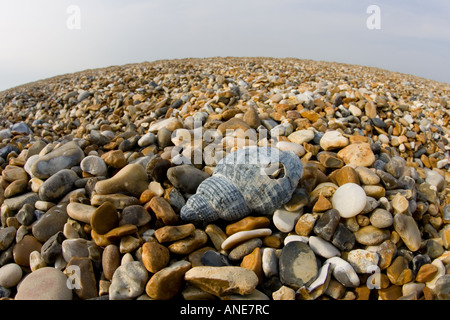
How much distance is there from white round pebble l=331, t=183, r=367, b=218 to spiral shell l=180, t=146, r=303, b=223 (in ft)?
1.21

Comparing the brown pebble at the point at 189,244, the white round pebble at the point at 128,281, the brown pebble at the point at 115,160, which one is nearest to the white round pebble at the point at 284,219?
the brown pebble at the point at 189,244

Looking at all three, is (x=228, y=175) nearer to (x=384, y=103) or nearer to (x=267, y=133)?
(x=267, y=133)

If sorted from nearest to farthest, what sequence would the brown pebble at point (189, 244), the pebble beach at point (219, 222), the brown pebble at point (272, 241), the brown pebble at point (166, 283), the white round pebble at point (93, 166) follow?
1. the brown pebble at point (166, 283)
2. the pebble beach at point (219, 222)
3. the brown pebble at point (189, 244)
4. the brown pebble at point (272, 241)
5. the white round pebble at point (93, 166)

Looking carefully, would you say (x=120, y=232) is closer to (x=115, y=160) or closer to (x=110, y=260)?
(x=110, y=260)

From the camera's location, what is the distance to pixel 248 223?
2.12 meters

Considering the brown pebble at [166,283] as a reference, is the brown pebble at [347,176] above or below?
above

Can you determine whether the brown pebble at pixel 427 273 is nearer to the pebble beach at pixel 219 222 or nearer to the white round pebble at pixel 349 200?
the pebble beach at pixel 219 222

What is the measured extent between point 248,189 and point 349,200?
0.77 m

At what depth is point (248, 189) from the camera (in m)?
2.11

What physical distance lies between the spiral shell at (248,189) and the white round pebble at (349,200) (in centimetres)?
37

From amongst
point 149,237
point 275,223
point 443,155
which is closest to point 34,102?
point 149,237

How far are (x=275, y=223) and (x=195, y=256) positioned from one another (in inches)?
25.0

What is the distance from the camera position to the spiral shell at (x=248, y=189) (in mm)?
2100

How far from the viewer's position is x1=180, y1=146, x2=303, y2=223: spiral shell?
2100 mm
